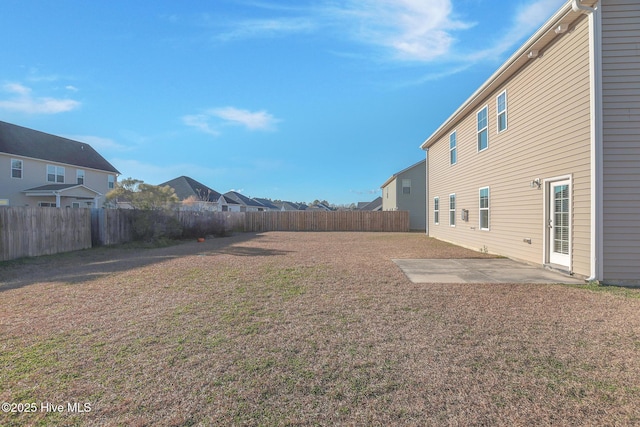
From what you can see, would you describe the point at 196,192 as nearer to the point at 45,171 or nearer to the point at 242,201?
the point at 242,201

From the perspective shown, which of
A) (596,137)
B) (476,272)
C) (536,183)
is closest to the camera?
(596,137)

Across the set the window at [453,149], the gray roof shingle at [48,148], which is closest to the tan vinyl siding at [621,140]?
the window at [453,149]

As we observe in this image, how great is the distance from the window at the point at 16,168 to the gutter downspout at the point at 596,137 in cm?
2739

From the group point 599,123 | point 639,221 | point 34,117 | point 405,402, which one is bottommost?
point 405,402

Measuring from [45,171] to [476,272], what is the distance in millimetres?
27045

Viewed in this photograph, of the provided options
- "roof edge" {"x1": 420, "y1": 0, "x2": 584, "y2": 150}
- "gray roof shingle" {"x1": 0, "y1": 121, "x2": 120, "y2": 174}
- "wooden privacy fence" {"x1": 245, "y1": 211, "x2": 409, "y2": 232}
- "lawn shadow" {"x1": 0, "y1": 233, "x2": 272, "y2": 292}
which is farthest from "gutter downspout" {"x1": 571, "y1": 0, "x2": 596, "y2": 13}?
"gray roof shingle" {"x1": 0, "y1": 121, "x2": 120, "y2": 174}

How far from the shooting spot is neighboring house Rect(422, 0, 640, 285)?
18.6 ft

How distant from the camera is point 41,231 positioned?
10.1m

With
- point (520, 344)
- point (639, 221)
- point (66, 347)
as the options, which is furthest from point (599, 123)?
point (66, 347)

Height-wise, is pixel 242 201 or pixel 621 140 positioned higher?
pixel 242 201

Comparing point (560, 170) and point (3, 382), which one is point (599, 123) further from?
point (3, 382)

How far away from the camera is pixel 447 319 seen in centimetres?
395

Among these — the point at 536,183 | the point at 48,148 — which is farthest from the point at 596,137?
the point at 48,148

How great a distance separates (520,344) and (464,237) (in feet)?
32.1
